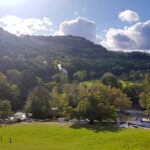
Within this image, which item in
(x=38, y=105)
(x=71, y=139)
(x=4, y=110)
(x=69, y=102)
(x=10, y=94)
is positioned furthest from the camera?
(x=10, y=94)

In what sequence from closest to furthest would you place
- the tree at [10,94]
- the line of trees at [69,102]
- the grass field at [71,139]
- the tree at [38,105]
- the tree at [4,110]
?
the grass field at [71,139], the line of trees at [69,102], the tree at [4,110], the tree at [38,105], the tree at [10,94]

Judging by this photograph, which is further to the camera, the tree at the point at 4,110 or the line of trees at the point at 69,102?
the tree at the point at 4,110

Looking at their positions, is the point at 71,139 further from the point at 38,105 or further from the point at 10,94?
the point at 10,94

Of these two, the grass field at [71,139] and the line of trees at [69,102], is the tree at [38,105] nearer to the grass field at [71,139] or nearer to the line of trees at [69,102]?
the line of trees at [69,102]

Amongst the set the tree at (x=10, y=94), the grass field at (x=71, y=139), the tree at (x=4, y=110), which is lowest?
the grass field at (x=71, y=139)

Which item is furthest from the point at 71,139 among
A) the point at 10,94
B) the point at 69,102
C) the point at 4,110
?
the point at 10,94

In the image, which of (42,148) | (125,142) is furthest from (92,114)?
(42,148)

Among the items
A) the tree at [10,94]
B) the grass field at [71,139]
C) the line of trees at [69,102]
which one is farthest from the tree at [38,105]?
the grass field at [71,139]

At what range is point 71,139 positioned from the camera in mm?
90875

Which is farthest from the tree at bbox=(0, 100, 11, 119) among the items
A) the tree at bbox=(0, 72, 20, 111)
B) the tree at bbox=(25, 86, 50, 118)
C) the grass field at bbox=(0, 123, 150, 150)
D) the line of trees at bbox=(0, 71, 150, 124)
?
the tree at bbox=(0, 72, 20, 111)

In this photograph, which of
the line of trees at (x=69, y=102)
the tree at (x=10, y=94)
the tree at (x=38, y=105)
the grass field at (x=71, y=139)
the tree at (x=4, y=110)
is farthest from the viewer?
the tree at (x=10, y=94)

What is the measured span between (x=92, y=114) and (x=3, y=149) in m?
58.6

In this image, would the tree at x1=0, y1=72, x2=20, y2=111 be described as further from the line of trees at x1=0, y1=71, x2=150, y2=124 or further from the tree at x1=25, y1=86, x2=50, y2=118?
the tree at x1=25, y1=86, x2=50, y2=118

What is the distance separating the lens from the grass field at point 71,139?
7375cm
